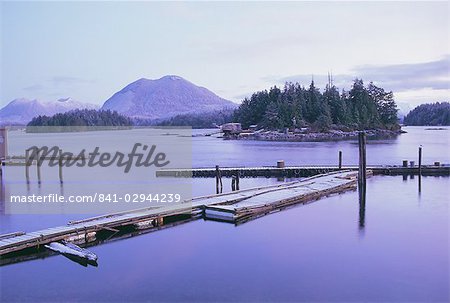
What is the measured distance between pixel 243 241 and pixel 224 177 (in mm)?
16450

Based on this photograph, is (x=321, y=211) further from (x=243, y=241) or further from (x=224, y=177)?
(x=224, y=177)

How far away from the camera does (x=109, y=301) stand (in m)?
11.9

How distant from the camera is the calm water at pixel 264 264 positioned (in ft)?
41.1

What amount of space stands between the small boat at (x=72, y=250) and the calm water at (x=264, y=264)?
29 centimetres

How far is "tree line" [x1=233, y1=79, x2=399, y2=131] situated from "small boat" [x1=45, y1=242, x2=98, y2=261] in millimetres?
81901

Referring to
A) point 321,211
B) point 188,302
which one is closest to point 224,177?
point 321,211

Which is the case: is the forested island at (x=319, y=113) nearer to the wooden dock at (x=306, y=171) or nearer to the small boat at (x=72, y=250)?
the wooden dock at (x=306, y=171)

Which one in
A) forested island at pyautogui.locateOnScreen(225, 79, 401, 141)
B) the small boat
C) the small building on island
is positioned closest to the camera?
the small boat

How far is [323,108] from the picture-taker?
9488 cm

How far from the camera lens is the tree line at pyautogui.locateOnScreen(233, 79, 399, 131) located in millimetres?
95188

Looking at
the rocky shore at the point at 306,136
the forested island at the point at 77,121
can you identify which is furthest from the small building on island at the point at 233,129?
the forested island at the point at 77,121

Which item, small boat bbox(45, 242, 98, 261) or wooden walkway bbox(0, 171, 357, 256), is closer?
small boat bbox(45, 242, 98, 261)

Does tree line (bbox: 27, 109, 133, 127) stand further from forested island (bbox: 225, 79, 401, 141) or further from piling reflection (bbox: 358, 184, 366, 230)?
piling reflection (bbox: 358, 184, 366, 230)

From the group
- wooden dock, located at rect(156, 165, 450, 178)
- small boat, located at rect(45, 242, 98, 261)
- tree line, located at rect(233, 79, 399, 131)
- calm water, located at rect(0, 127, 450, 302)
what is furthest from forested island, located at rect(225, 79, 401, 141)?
small boat, located at rect(45, 242, 98, 261)
